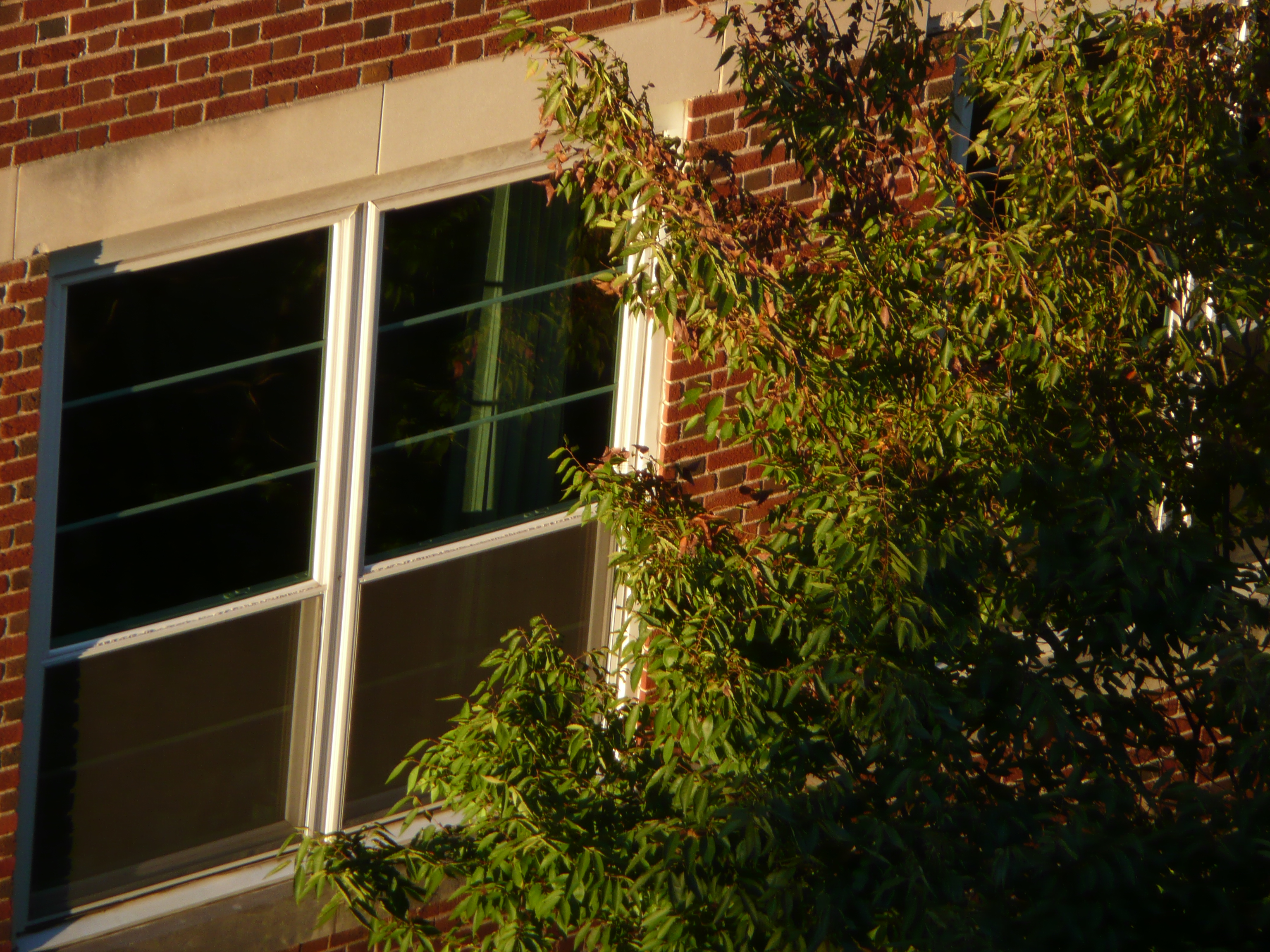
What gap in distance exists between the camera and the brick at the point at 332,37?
4418mm

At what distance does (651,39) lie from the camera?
4.99 metres

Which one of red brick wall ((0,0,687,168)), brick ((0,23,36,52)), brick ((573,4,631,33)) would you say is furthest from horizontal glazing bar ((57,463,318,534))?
brick ((573,4,631,33))

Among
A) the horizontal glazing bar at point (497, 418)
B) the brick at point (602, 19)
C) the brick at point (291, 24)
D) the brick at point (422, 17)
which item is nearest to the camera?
the brick at point (291, 24)

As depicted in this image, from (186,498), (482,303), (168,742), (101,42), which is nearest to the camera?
(101,42)

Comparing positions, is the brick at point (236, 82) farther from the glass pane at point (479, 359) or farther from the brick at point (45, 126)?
the glass pane at point (479, 359)

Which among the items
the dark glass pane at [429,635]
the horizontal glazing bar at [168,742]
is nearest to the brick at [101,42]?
the dark glass pane at [429,635]

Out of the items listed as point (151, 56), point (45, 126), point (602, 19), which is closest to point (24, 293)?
point (45, 126)

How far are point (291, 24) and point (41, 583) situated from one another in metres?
2.04

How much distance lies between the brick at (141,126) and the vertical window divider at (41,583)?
0.52 metres

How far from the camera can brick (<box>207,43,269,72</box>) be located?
14.1 feet

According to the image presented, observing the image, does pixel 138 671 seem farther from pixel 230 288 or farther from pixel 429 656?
pixel 230 288

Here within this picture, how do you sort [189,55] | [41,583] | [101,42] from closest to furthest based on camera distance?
[101,42]
[189,55]
[41,583]

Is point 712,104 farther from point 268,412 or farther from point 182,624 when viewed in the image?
point 182,624

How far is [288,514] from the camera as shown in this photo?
490 centimetres
